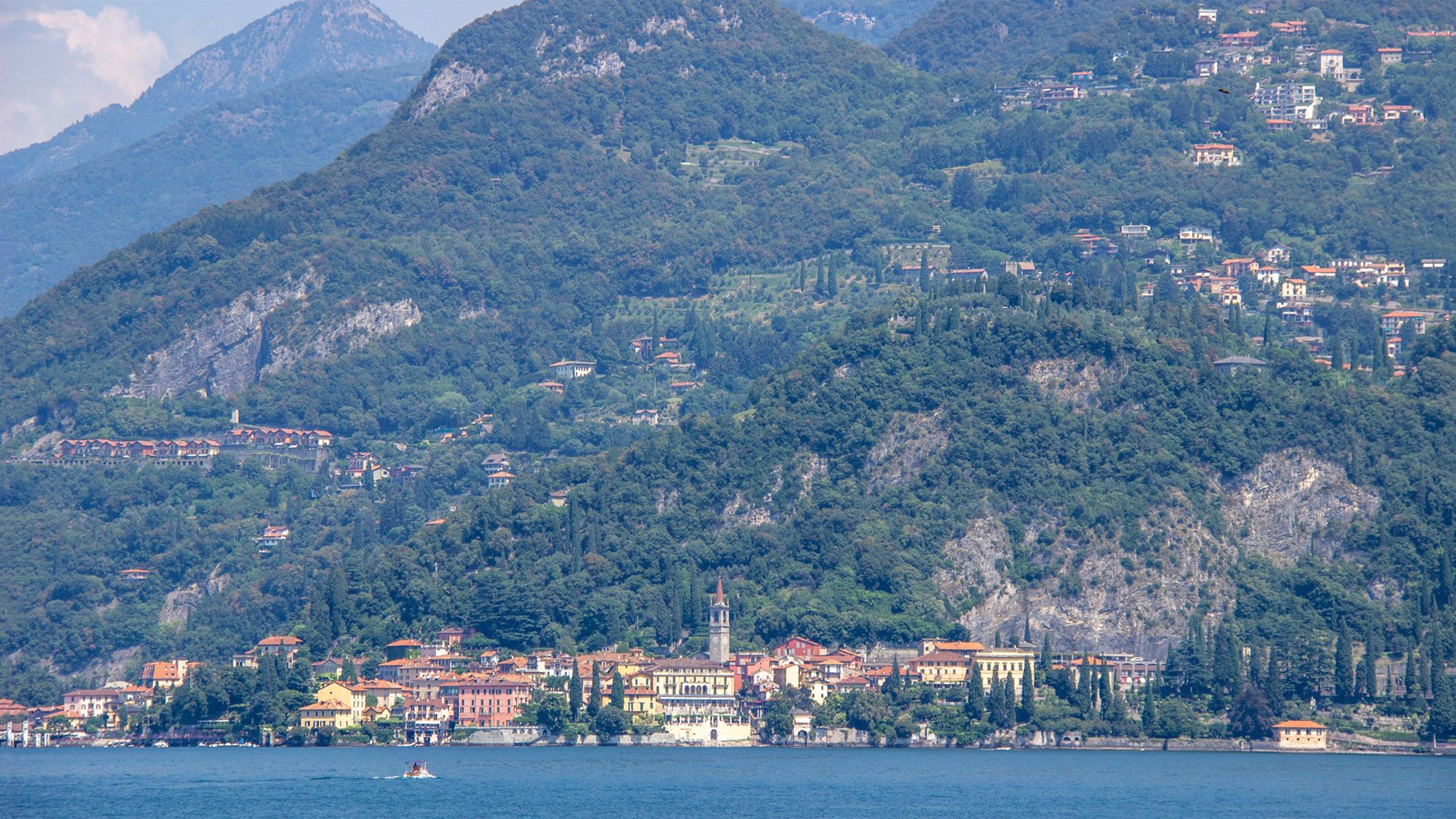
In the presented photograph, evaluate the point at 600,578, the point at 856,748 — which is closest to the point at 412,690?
the point at 600,578

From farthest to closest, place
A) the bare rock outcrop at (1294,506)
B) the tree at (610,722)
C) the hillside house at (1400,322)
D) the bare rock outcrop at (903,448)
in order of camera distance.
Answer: the hillside house at (1400,322) → the bare rock outcrop at (903,448) → the bare rock outcrop at (1294,506) → the tree at (610,722)

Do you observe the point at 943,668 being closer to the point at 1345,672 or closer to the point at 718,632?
the point at 718,632

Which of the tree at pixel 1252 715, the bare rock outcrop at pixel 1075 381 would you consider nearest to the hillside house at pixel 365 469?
the bare rock outcrop at pixel 1075 381

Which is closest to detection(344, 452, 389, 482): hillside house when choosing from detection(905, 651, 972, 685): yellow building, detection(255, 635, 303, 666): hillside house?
detection(255, 635, 303, 666): hillside house

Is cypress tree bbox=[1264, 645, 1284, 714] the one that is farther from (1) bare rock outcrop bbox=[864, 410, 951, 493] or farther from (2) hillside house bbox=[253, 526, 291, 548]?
A: (2) hillside house bbox=[253, 526, 291, 548]

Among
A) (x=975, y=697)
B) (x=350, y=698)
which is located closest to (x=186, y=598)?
(x=350, y=698)

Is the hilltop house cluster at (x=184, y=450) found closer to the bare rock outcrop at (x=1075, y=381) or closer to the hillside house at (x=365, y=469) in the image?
the hillside house at (x=365, y=469)

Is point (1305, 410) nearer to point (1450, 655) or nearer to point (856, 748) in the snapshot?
point (1450, 655)
